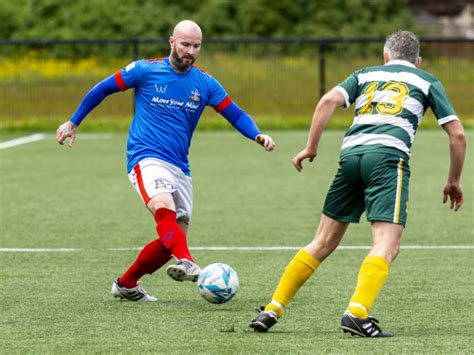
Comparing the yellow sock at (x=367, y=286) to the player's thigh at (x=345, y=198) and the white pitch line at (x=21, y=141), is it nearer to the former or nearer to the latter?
the player's thigh at (x=345, y=198)

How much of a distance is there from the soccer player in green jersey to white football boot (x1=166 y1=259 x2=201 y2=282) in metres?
0.74

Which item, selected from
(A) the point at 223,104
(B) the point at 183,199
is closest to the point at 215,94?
(A) the point at 223,104

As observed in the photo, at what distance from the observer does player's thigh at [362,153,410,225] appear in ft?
22.4

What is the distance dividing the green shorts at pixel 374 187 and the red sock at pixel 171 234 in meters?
1.26

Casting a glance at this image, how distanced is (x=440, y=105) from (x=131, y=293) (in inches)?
101

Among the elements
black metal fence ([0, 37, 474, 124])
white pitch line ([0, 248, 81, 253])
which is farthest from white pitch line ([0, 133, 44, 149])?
white pitch line ([0, 248, 81, 253])

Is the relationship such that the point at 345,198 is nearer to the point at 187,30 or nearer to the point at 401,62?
the point at 401,62

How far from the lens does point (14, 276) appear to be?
9.14 m

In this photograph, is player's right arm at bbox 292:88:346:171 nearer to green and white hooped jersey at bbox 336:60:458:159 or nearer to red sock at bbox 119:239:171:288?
green and white hooped jersey at bbox 336:60:458:159

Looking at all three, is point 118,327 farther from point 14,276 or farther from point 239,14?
point 239,14

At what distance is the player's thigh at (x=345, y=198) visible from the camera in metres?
7.03

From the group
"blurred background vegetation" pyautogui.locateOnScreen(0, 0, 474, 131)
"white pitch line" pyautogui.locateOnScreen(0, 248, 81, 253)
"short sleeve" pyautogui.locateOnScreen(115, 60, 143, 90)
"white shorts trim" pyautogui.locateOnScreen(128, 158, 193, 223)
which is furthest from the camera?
"blurred background vegetation" pyautogui.locateOnScreen(0, 0, 474, 131)

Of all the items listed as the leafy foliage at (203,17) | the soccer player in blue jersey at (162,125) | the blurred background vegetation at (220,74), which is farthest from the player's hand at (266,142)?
the leafy foliage at (203,17)

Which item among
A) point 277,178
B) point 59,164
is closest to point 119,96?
point 59,164
